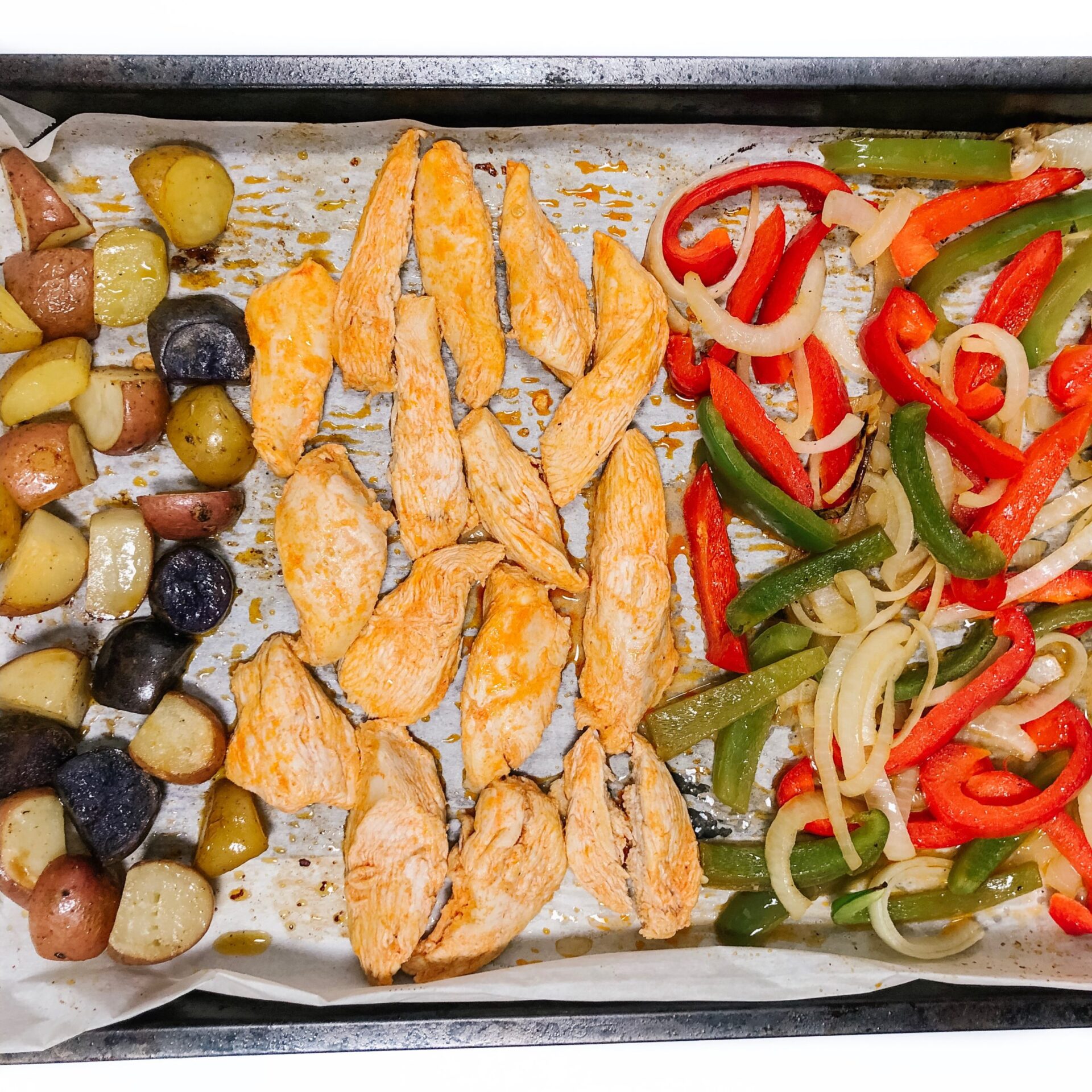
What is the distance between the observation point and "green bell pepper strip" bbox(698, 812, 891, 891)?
9.49 ft

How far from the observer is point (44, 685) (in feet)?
8.89

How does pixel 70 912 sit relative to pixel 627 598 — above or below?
below

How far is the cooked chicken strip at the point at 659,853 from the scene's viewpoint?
111 inches

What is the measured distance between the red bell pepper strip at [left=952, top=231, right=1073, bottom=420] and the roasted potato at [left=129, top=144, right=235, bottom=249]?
285 cm

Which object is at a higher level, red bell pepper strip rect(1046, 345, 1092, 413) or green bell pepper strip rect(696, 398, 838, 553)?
red bell pepper strip rect(1046, 345, 1092, 413)

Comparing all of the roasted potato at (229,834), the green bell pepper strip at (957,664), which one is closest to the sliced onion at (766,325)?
the green bell pepper strip at (957,664)

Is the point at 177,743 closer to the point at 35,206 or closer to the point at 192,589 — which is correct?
the point at 192,589

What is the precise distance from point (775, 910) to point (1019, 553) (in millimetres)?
1731

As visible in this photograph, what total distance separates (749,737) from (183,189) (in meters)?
2.86

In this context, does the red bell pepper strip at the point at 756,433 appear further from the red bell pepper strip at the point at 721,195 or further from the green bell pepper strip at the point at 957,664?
the green bell pepper strip at the point at 957,664

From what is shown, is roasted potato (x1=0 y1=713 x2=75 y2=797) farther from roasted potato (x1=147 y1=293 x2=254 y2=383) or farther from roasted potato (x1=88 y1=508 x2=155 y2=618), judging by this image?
roasted potato (x1=147 y1=293 x2=254 y2=383)

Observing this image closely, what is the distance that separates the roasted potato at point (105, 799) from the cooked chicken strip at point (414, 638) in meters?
0.81

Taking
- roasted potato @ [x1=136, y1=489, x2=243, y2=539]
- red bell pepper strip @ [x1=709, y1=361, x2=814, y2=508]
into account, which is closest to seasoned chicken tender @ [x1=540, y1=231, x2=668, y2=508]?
red bell pepper strip @ [x1=709, y1=361, x2=814, y2=508]

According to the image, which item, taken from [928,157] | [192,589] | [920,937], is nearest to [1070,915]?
[920,937]
